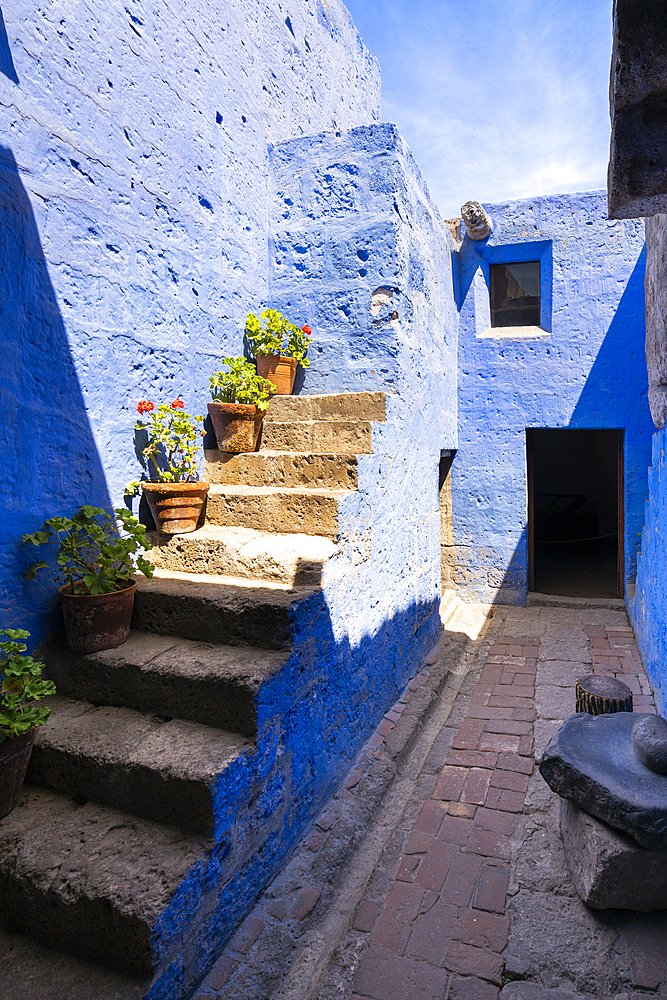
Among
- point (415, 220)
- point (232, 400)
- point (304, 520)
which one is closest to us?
point (304, 520)

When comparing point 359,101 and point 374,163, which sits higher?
point 359,101

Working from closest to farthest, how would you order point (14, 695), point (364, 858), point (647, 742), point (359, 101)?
point (14, 695) → point (647, 742) → point (364, 858) → point (359, 101)

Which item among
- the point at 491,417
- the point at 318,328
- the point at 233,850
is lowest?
the point at 233,850

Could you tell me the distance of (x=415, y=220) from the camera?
16.3 ft

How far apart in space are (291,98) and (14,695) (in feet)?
17.9

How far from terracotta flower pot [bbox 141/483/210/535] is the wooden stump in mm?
2545

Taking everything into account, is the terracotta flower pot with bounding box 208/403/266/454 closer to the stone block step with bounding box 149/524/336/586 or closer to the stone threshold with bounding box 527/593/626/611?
the stone block step with bounding box 149/524/336/586

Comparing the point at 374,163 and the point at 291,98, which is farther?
the point at 291,98

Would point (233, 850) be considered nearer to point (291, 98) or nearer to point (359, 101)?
point (291, 98)

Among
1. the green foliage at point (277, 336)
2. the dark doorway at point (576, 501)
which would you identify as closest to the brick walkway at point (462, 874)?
the green foliage at point (277, 336)

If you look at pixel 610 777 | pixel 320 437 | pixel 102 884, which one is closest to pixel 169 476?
pixel 320 437

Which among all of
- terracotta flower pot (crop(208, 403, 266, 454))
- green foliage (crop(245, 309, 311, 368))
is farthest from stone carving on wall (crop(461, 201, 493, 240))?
terracotta flower pot (crop(208, 403, 266, 454))

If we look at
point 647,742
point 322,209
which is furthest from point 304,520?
point 322,209

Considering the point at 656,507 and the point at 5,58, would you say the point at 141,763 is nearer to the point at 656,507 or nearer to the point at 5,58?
the point at 5,58
